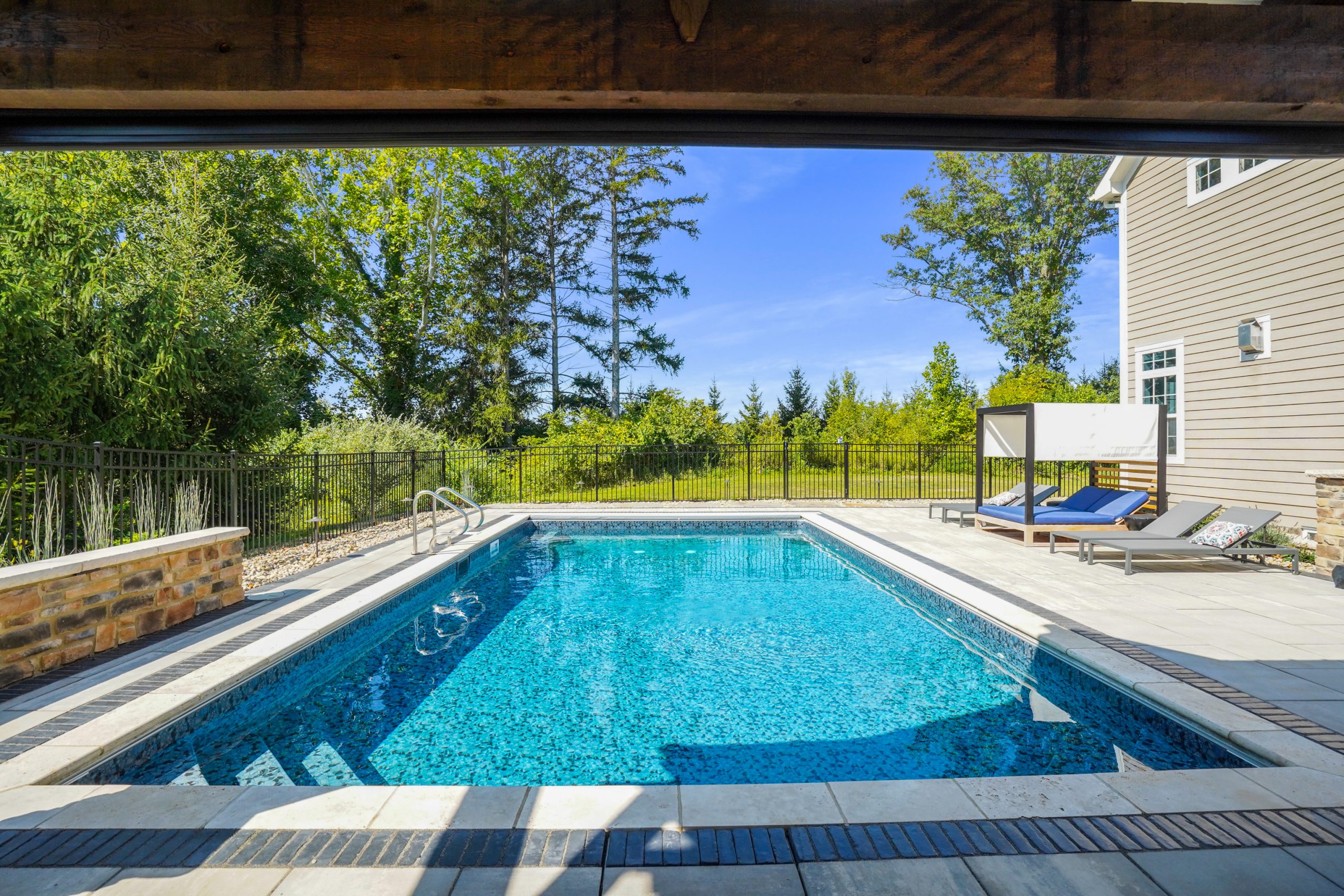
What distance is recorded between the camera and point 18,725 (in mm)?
2863

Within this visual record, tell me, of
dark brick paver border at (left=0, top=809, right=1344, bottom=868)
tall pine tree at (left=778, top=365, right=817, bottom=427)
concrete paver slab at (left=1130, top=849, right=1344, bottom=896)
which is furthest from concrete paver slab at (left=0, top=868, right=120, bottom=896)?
tall pine tree at (left=778, top=365, right=817, bottom=427)

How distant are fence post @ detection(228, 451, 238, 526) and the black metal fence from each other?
23mm

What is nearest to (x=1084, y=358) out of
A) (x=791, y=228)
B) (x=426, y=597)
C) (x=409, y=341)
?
(x=791, y=228)

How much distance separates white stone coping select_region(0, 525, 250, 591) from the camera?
129 inches

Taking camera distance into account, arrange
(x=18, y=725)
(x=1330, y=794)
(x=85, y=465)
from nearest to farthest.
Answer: (x=1330, y=794), (x=18, y=725), (x=85, y=465)

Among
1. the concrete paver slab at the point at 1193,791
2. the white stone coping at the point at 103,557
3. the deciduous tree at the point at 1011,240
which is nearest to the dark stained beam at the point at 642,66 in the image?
the concrete paver slab at the point at 1193,791

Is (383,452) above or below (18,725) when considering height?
above

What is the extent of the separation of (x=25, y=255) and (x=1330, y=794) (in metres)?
10.4

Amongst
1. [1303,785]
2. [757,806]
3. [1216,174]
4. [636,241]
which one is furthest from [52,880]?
[636,241]

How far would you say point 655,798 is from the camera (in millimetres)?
2363

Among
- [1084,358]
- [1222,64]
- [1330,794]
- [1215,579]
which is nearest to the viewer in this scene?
[1222,64]

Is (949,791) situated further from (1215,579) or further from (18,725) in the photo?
(1215,579)

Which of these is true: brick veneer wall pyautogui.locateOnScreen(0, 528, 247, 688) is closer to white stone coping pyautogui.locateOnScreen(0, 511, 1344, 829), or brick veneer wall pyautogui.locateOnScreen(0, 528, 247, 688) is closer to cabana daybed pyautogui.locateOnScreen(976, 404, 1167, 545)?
white stone coping pyautogui.locateOnScreen(0, 511, 1344, 829)

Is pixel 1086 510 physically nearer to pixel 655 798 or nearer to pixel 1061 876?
pixel 1061 876
